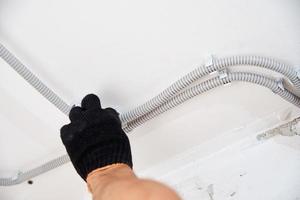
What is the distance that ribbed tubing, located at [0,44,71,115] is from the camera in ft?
2.70

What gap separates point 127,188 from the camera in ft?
1.69

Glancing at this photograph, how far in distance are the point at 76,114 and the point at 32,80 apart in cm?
15

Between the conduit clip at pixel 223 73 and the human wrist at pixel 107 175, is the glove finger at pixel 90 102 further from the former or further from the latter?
the conduit clip at pixel 223 73

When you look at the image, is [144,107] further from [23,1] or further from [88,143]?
[23,1]

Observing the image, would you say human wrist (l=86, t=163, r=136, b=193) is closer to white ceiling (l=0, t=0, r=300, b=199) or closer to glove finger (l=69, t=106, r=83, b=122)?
glove finger (l=69, t=106, r=83, b=122)

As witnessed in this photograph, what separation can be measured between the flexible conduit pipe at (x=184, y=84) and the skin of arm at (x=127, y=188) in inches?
11.9

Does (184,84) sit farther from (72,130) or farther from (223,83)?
(72,130)

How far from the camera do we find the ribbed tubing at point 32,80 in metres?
0.82

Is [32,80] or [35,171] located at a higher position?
[32,80]

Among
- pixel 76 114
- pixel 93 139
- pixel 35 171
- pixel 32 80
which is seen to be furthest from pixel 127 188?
pixel 35 171

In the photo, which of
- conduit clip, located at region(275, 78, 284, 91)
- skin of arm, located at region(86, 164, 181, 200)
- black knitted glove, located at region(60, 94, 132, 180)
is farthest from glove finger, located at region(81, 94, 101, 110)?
conduit clip, located at region(275, 78, 284, 91)

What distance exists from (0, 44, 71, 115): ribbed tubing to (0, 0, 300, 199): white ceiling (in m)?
0.04

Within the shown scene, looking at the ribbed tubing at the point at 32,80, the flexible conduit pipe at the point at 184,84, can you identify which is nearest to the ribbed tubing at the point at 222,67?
the flexible conduit pipe at the point at 184,84

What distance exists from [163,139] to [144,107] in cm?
18
